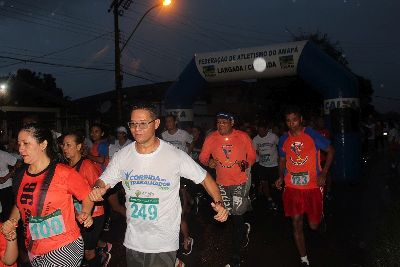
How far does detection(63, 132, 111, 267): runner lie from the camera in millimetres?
5039

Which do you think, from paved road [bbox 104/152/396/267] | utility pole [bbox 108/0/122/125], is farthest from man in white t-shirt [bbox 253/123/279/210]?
utility pole [bbox 108/0/122/125]

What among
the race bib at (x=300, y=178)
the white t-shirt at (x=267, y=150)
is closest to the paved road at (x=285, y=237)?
the white t-shirt at (x=267, y=150)

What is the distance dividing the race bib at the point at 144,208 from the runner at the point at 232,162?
104 inches

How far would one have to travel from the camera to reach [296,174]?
233 inches

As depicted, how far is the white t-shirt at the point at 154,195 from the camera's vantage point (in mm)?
3689

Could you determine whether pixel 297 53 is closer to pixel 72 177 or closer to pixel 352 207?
pixel 352 207

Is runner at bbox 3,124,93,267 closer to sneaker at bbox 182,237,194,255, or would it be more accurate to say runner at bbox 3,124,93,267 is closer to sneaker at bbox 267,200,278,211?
sneaker at bbox 182,237,194,255

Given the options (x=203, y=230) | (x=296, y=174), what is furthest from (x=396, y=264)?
(x=203, y=230)

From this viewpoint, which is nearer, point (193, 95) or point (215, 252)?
point (215, 252)

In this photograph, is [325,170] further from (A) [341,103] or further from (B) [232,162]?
(A) [341,103]

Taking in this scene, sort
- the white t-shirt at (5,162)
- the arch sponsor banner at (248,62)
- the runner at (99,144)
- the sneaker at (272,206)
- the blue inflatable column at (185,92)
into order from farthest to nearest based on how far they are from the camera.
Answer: the blue inflatable column at (185,92) < the arch sponsor banner at (248,62) < the sneaker at (272,206) < the runner at (99,144) < the white t-shirt at (5,162)

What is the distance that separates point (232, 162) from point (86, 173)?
2224mm

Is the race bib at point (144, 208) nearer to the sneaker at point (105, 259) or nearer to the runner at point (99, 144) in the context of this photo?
the sneaker at point (105, 259)

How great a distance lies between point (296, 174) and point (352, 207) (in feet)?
14.9
